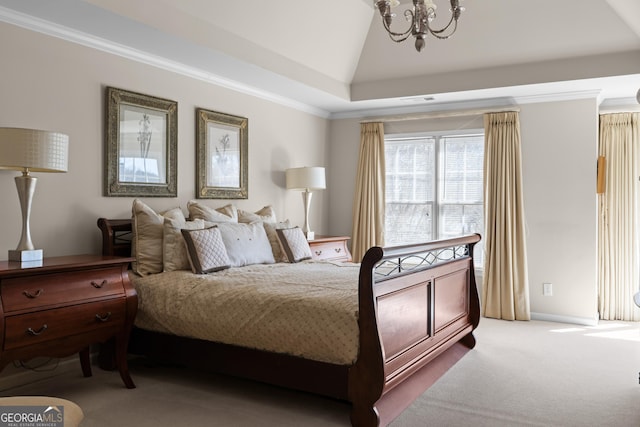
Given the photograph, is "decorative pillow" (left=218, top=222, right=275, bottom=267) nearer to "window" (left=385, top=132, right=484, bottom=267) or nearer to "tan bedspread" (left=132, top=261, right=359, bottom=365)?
"tan bedspread" (left=132, top=261, right=359, bottom=365)

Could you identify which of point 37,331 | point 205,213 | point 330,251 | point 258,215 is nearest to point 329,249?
point 330,251

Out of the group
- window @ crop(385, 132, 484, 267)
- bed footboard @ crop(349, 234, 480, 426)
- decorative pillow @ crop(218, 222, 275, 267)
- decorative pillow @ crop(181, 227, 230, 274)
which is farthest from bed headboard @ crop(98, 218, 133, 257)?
window @ crop(385, 132, 484, 267)

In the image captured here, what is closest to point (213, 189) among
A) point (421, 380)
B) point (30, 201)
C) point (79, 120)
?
point (79, 120)

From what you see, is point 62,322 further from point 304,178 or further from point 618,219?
point 618,219

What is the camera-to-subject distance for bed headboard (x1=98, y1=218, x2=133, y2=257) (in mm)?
3768

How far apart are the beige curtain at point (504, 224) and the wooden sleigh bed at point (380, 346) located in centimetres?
150

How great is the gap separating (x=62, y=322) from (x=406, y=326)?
1.97 metres

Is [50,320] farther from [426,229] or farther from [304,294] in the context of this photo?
[426,229]

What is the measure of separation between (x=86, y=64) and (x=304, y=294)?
229 cm

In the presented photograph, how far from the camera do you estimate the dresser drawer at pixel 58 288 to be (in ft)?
9.11

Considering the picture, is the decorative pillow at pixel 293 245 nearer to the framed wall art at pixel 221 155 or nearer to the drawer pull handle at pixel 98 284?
the framed wall art at pixel 221 155

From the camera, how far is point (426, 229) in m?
6.19

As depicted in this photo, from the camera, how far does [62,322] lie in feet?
Answer: 9.77

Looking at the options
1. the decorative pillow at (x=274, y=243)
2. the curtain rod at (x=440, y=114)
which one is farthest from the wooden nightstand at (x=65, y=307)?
the curtain rod at (x=440, y=114)
